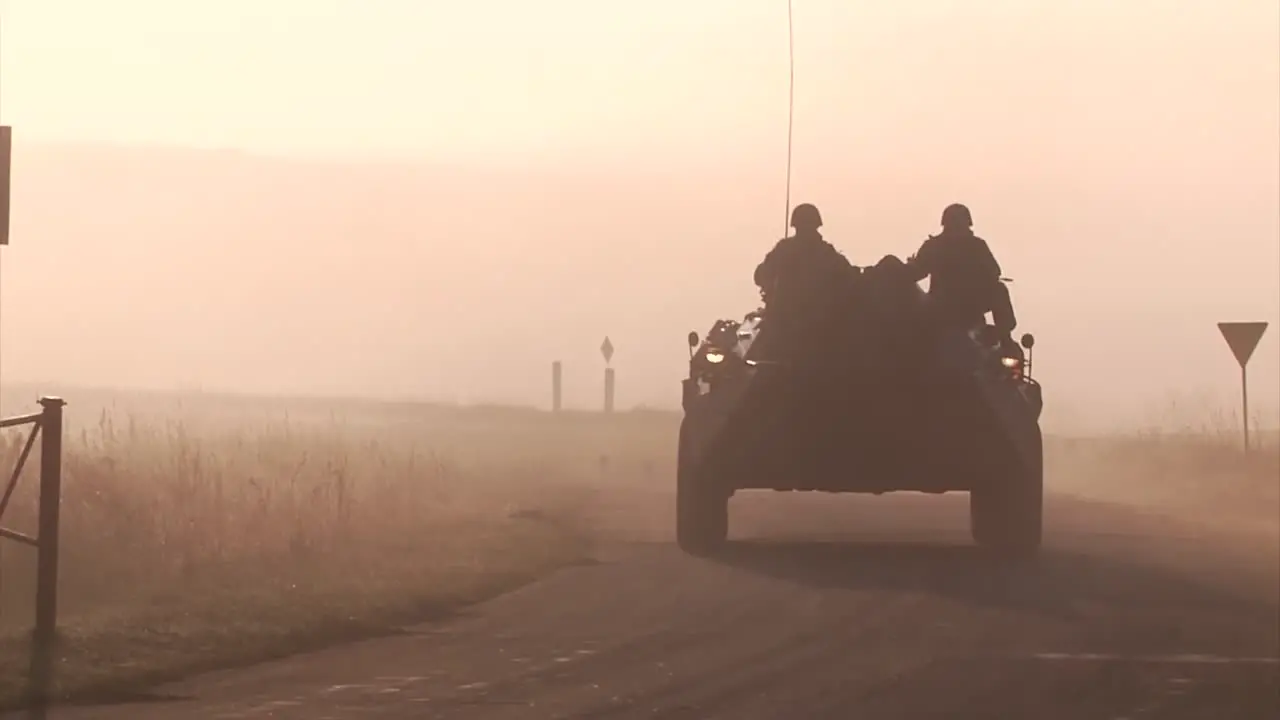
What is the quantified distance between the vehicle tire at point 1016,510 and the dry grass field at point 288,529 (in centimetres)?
356

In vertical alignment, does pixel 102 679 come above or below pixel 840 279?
below

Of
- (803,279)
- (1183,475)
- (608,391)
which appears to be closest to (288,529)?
(803,279)

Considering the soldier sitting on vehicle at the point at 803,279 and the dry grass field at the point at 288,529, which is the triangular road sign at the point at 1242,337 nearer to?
the dry grass field at the point at 288,529

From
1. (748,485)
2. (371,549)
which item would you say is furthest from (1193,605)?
(371,549)

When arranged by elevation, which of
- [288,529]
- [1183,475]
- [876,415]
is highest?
[876,415]

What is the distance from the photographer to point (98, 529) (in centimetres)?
1844

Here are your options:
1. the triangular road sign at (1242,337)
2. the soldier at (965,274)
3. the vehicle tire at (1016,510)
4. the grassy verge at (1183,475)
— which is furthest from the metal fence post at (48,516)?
the triangular road sign at (1242,337)

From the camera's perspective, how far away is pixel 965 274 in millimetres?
19828

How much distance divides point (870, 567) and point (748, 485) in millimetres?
1380

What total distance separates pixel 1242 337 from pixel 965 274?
578 inches

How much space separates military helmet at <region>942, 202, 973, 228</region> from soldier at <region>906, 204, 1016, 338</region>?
16 mm

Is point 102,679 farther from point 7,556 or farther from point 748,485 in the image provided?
point 748,485

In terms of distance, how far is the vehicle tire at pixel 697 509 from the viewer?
1866 cm

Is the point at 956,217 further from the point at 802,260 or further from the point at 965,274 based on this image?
the point at 802,260
